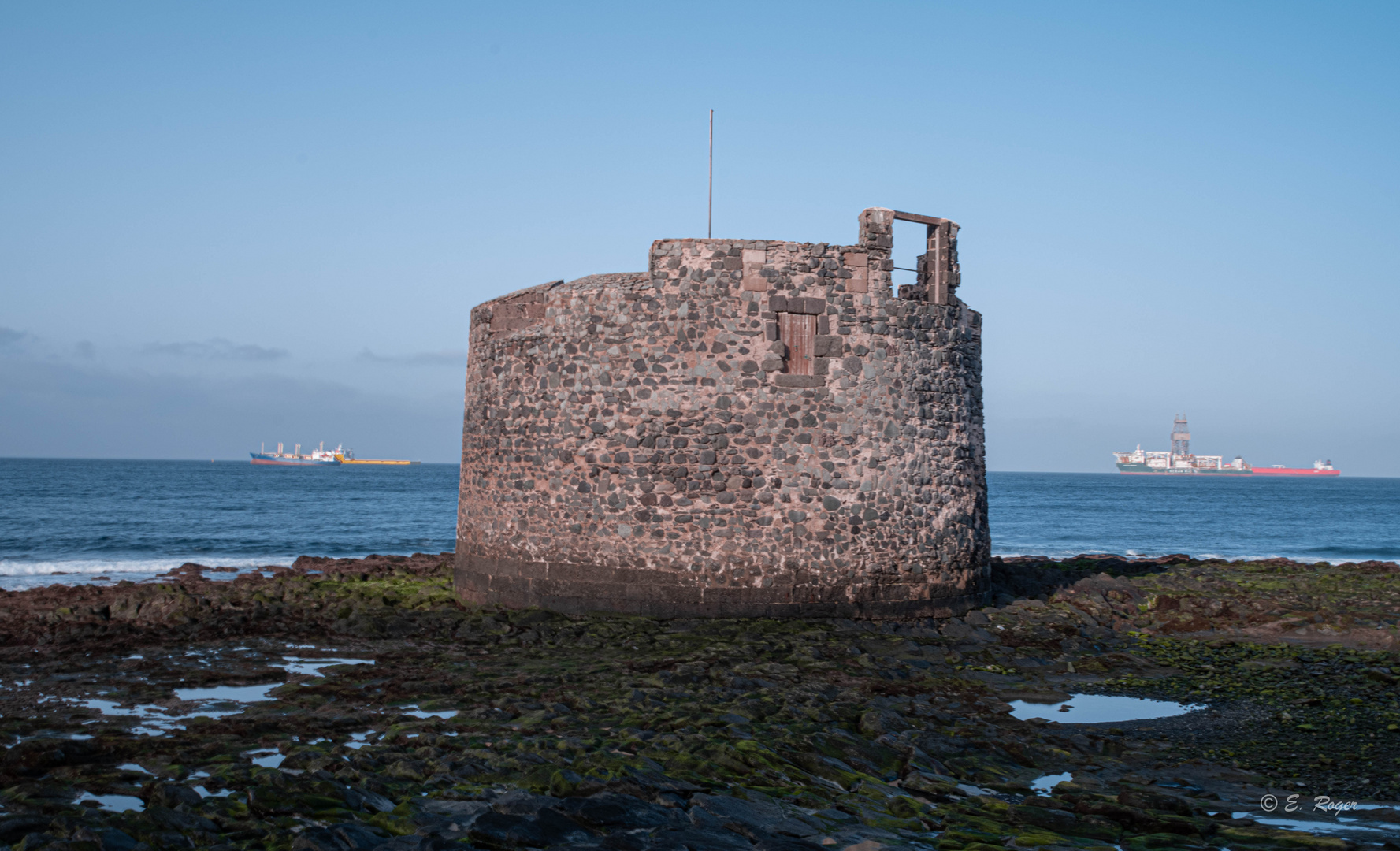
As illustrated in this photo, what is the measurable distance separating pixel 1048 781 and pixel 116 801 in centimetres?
567

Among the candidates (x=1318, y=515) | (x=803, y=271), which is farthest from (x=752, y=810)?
(x=1318, y=515)

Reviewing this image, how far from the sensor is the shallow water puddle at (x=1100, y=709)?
25.2 ft

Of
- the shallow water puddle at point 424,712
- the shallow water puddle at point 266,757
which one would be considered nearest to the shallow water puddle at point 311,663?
the shallow water puddle at point 424,712

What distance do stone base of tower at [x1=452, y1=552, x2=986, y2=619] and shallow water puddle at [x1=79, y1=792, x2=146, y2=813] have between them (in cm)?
648

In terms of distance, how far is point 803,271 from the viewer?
37.6 feet

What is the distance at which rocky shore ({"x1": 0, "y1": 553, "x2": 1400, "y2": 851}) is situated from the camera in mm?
4945

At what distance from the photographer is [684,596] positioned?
36.5 ft

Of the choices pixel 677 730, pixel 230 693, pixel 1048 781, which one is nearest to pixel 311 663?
Answer: pixel 230 693

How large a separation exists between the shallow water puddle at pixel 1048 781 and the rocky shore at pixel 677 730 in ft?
0.10

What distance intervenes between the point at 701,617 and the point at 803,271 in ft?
14.7

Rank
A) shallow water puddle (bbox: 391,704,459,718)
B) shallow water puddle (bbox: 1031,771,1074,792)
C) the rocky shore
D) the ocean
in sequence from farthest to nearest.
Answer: the ocean, shallow water puddle (bbox: 391,704,459,718), shallow water puddle (bbox: 1031,771,1074,792), the rocky shore

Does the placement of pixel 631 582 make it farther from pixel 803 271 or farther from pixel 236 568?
pixel 236 568

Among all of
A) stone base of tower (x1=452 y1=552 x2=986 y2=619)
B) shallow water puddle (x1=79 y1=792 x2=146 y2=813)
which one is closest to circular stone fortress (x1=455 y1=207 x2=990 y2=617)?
stone base of tower (x1=452 y1=552 x2=986 y2=619)

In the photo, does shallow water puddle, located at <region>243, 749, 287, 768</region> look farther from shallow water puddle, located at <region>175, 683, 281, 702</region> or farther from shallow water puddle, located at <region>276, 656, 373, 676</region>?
shallow water puddle, located at <region>276, 656, 373, 676</region>
